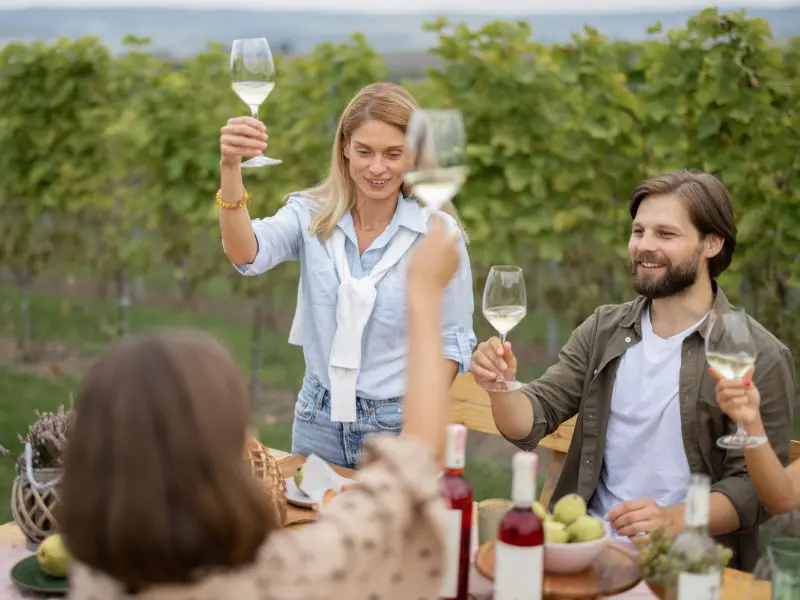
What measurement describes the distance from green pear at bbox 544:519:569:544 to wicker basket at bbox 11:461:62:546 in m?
1.03

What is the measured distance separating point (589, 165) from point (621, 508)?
8.14 feet

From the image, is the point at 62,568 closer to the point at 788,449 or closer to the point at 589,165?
the point at 788,449

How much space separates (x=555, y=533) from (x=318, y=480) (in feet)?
2.42

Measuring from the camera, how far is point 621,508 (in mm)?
2436

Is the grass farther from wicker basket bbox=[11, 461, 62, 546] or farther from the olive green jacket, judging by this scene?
wicker basket bbox=[11, 461, 62, 546]

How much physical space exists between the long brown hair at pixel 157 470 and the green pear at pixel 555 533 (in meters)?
0.78

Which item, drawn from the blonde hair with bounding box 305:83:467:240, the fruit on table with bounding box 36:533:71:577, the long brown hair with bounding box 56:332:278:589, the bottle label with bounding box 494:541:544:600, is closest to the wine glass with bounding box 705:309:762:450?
the bottle label with bounding box 494:541:544:600

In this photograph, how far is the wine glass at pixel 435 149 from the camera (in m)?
1.75

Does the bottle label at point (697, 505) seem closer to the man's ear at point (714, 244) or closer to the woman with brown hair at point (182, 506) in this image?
the woman with brown hair at point (182, 506)

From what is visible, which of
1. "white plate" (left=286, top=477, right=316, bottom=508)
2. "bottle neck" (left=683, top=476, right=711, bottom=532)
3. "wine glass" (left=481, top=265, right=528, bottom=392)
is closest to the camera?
"bottle neck" (left=683, top=476, right=711, bottom=532)

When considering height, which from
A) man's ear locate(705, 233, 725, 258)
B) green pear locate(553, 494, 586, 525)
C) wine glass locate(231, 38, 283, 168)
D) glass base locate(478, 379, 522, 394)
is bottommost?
green pear locate(553, 494, 586, 525)

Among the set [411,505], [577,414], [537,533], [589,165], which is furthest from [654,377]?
[589,165]

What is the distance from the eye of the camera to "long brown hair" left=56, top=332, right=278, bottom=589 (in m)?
1.35

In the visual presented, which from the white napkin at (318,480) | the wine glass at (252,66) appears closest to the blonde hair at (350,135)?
the wine glass at (252,66)
